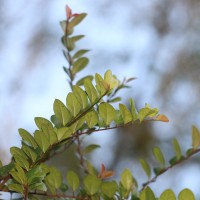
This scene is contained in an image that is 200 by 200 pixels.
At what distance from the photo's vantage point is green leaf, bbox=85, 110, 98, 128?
367 millimetres

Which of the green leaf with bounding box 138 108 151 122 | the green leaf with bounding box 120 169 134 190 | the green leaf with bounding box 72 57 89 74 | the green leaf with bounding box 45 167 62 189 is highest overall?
the green leaf with bounding box 72 57 89 74

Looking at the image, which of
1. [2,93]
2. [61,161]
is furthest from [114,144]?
[2,93]

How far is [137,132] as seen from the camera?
3.35 metres

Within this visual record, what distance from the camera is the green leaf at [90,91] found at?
358mm

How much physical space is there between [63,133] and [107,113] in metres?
0.06

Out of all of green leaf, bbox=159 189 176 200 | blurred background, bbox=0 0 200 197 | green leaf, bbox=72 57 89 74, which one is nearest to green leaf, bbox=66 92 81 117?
green leaf, bbox=159 189 176 200

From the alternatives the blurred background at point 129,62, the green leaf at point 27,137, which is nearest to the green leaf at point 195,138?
the green leaf at point 27,137

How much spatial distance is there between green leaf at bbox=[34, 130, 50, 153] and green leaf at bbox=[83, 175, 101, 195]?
46 millimetres

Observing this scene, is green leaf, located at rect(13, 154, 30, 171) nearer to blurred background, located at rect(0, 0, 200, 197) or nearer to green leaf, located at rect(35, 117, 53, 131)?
green leaf, located at rect(35, 117, 53, 131)

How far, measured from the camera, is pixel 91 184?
35 centimetres

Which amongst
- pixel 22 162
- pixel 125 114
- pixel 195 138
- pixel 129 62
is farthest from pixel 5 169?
pixel 129 62

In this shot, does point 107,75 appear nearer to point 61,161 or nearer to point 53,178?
point 53,178

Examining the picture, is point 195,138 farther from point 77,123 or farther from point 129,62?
point 129,62

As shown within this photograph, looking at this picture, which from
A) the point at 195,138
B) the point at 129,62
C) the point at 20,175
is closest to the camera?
the point at 20,175
